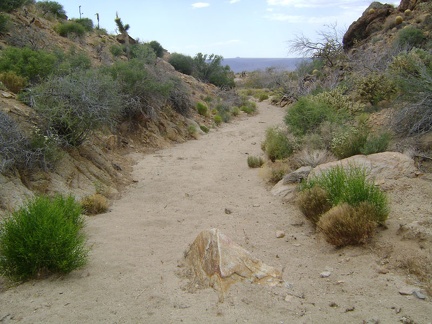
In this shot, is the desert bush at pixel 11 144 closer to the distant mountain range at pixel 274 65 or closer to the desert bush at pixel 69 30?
the desert bush at pixel 69 30

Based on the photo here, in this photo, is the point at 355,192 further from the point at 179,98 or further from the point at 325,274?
the point at 179,98

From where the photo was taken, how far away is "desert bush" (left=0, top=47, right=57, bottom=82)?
10.1 metres

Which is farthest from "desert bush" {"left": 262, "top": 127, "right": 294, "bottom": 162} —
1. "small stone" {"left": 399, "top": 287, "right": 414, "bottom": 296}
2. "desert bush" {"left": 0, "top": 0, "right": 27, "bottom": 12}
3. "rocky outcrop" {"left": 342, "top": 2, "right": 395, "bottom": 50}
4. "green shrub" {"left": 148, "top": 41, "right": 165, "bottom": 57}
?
"green shrub" {"left": 148, "top": 41, "right": 165, "bottom": 57}

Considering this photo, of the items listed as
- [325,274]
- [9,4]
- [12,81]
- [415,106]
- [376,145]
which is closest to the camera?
[325,274]

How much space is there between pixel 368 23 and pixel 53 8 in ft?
63.5

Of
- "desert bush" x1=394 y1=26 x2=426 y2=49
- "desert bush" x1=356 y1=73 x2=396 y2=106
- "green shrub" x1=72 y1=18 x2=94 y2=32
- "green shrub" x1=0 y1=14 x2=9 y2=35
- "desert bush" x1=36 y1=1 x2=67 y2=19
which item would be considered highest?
"desert bush" x1=36 y1=1 x2=67 y2=19

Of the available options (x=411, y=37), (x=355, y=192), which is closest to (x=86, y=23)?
(x=411, y=37)

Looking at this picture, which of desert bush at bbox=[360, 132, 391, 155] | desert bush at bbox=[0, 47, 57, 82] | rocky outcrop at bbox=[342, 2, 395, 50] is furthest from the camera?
rocky outcrop at bbox=[342, 2, 395, 50]

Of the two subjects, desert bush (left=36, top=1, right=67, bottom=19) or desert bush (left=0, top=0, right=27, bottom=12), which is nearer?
desert bush (left=0, top=0, right=27, bottom=12)

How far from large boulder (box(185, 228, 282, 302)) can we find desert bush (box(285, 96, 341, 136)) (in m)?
6.43

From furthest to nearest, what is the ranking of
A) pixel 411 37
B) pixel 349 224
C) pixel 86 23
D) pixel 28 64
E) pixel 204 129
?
pixel 86 23 → pixel 411 37 → pixel 204 129 → pixel 28 64 → pixel 349 224

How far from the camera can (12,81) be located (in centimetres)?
924

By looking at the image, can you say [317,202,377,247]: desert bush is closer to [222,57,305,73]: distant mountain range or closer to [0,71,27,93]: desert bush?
[0,71,27,93]: desert bush

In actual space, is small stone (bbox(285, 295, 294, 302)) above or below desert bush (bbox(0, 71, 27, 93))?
below
